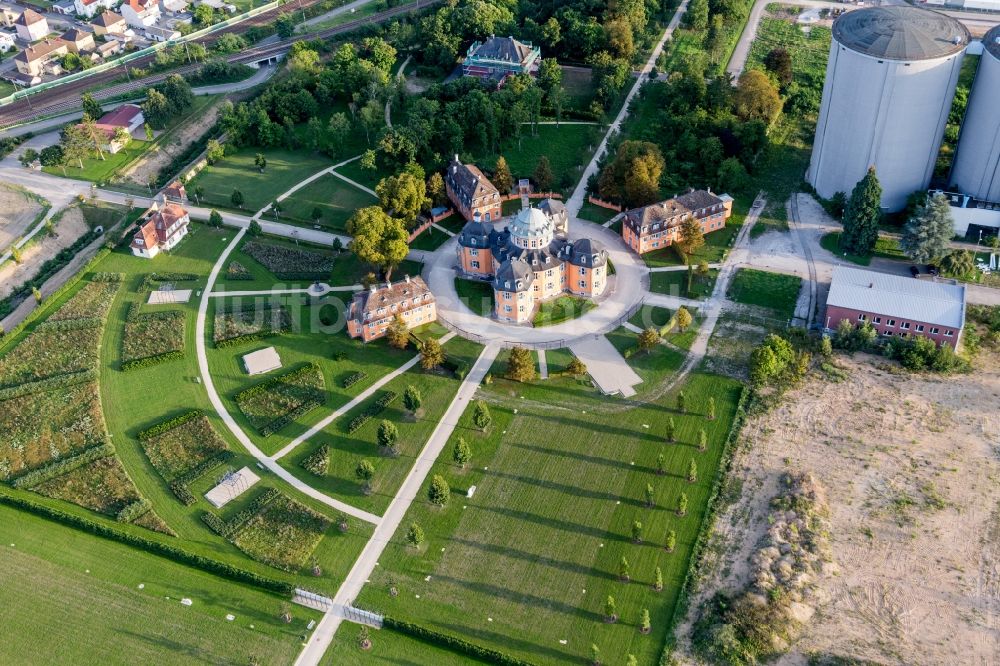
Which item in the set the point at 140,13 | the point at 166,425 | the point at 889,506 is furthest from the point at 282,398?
the point at 140,13

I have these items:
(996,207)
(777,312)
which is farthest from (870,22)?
(777,312)

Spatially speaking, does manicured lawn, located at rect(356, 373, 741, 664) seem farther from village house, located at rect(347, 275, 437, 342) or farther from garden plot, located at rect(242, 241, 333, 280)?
garden plot, located at rect(242, 241, 333, 280)

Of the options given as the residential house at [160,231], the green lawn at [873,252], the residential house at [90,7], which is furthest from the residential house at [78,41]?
the green lawn at [873,252]

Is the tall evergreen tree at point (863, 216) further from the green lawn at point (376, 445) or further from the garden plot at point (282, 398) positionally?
the garden plot at point (282, 398)

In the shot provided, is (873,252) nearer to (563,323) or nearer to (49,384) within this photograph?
(563,323)

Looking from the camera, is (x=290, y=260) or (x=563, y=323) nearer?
(x=563, y=323)

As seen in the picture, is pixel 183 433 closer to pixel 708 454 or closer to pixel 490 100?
pixel 708 454
